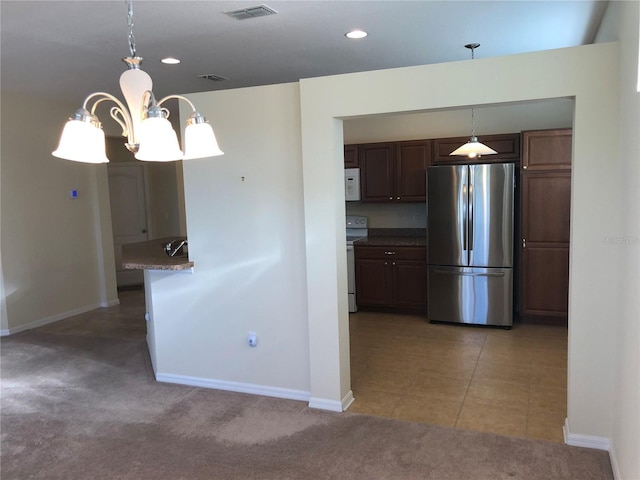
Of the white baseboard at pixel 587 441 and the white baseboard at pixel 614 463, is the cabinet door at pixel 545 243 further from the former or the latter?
the white baseboard at pixel 614 463

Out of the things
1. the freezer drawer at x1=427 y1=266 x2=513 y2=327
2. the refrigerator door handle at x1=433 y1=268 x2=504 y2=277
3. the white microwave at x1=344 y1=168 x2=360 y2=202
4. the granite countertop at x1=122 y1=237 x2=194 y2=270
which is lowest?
the freezer drawer at x1=427 y1=266 x2=513 y2=327

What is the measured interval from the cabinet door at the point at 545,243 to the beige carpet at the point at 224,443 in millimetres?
2500

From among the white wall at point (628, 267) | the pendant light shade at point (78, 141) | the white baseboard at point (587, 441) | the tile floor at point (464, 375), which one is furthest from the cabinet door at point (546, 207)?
the pendant light shade at point (78, 141)

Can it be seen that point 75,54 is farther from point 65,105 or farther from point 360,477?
point 360,477

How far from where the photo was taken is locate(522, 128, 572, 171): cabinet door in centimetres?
486

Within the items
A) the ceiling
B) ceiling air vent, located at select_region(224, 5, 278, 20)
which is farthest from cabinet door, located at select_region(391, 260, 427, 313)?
ceiling air vent, located at select_region(224, 5, 278, 20)

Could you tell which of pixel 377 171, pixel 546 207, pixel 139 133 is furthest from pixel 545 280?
pixel 139 133

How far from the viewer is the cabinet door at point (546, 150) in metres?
4.86

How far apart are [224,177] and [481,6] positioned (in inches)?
81.0

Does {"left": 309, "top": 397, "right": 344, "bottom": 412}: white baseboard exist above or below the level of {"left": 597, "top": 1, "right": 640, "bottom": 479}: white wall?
below

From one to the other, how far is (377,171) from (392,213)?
66cm

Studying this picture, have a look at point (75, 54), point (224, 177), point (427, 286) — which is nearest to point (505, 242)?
point (427, 286)

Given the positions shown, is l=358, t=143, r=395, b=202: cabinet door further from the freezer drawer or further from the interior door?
the interior door

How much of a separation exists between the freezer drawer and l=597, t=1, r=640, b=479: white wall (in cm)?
244
